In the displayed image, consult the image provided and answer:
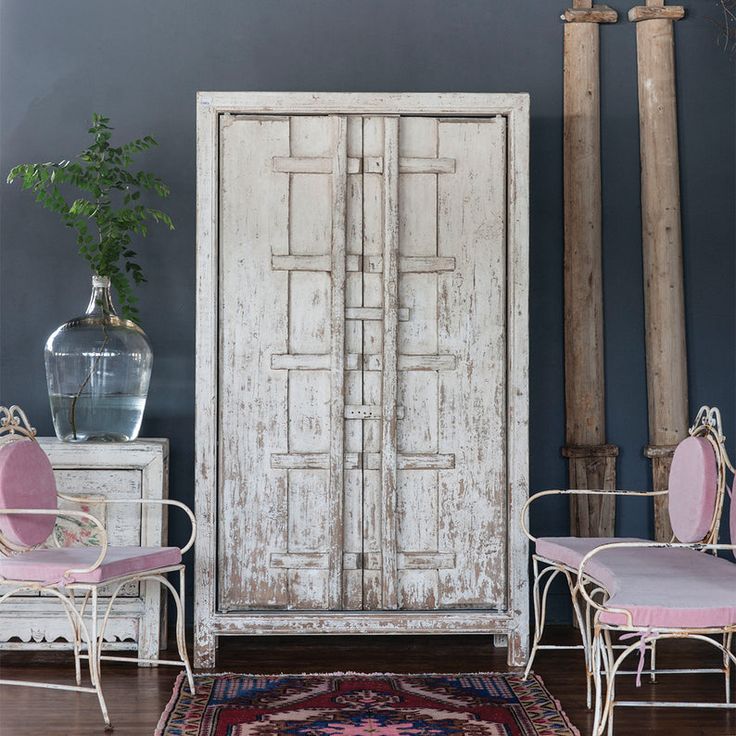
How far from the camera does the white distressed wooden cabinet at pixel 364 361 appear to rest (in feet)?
13.1

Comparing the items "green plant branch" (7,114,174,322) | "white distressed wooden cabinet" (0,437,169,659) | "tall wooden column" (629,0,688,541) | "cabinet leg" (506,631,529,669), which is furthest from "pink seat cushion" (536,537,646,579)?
"green plant branch" (7,114,174,322)

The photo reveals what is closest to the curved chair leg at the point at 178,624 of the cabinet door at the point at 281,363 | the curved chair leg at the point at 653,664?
the cabinet door at the point at 281,363

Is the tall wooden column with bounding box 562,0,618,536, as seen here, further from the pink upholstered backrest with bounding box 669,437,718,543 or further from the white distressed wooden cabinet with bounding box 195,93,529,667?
the pink upholstered backrest with bounding box 669,437,718,543

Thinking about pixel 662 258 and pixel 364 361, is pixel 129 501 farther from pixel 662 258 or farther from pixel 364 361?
pixel 662 258

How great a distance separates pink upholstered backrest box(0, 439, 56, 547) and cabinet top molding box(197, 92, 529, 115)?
60.2 inches

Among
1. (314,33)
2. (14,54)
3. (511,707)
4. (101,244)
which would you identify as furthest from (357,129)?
(511,707)

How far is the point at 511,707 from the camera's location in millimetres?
3426

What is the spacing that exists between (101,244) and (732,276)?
2.93 meters

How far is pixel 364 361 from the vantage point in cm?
404

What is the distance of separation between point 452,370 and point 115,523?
1512mm

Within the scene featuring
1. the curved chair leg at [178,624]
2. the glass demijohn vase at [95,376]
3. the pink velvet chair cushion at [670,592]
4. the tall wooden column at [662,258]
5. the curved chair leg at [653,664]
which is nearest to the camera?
the pink velvet chair cushion at [670,592]

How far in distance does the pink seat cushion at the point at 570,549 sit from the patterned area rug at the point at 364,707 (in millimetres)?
492

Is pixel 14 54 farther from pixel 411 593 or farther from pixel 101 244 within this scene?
pixel 411 593

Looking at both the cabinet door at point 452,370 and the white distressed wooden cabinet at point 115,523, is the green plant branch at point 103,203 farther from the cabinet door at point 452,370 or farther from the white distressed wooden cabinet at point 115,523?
the cabinet door at point 452,370
